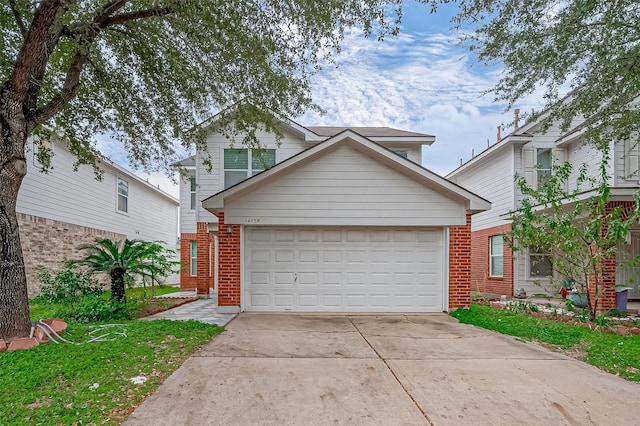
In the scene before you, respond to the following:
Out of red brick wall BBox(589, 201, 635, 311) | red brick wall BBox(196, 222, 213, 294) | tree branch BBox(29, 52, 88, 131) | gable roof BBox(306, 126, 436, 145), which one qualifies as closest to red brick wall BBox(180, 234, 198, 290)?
red brick wall BBox(196, 222, 213, 294)

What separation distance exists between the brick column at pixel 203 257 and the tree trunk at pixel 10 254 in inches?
286

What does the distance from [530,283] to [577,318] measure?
5.32 metres

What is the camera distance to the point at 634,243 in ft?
38.6

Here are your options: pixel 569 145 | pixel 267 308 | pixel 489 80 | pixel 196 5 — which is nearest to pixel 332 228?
pixel 267 308

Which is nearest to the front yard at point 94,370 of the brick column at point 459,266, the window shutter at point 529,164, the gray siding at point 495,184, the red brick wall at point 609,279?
the brick column at point 459,266

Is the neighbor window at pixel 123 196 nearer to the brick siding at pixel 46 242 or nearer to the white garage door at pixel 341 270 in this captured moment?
the brick siding at pixel 46 242

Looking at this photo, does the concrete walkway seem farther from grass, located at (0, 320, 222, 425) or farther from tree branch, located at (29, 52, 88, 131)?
tree branch, located at (29, 52, 88, 131)

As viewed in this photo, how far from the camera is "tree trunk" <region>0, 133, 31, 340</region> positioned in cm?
538

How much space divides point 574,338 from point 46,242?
1529 centimetres

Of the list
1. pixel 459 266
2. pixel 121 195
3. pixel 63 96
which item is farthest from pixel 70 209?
pixel 459 266

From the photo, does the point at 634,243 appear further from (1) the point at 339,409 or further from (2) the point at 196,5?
(2) the point at 196,5

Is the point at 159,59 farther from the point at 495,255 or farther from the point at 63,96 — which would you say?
the point at 495,255

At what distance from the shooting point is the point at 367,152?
9.14 m

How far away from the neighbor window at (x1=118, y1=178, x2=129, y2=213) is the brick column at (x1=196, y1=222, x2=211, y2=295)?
7.34 metres
